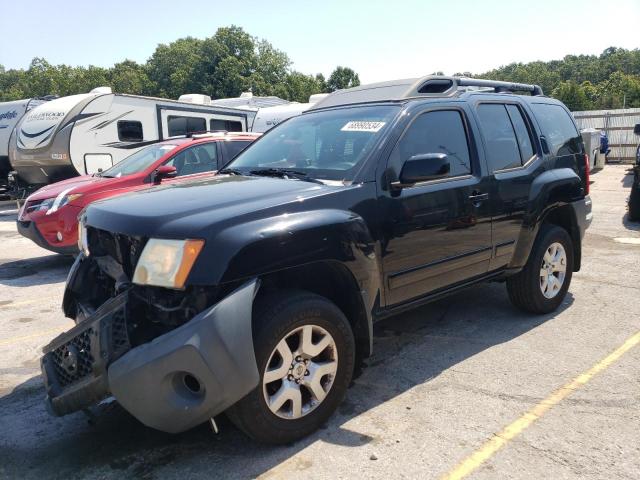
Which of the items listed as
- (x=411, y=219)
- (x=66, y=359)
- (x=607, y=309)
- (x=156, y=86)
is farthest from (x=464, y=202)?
(x=156, y=86)

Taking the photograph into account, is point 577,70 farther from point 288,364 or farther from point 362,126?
point 288,364

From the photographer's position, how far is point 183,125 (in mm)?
13477

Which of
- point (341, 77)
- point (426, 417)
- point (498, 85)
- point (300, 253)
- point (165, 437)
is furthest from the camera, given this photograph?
point (341, 77)

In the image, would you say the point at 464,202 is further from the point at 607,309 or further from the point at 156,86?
the point at 156,86

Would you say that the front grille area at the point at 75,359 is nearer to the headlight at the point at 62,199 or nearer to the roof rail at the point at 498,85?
the roof rail at the point at 498,85

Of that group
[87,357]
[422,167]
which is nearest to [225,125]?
[422,167]

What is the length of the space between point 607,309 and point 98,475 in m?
4.54

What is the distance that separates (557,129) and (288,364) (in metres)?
3.70

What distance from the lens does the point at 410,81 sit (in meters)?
4.11

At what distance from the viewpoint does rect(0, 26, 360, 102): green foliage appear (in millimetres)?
54594

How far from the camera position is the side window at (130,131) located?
12.1 meters

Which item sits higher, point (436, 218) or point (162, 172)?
point (162, 172)

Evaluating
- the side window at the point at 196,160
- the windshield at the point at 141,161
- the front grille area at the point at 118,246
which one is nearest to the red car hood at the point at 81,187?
the windshield at the point at 141,161

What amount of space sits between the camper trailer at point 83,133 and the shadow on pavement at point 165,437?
878 cm
